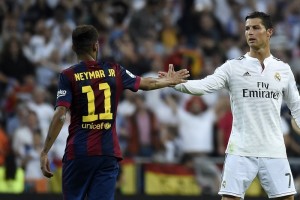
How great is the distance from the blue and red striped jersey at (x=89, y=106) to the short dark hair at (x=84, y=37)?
5.5 inches

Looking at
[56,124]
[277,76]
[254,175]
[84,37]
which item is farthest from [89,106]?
[277,76]

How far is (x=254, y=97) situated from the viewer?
8.92m

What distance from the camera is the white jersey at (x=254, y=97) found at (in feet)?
29.2

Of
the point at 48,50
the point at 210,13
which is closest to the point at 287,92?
the point at 48,50

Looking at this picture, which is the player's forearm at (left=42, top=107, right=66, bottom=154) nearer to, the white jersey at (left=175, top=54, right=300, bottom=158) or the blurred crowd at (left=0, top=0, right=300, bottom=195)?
the white jersey at (left=175, top=54, right=300, bottom=158)

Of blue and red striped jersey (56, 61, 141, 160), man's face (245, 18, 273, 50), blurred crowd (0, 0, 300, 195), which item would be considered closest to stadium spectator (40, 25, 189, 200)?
blue and red striped jersey (56, 61, 141, 160)

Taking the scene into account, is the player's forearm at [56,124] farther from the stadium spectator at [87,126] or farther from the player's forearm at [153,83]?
the player's forearm at [153,83]

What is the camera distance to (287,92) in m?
9.12

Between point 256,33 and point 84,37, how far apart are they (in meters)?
1.70

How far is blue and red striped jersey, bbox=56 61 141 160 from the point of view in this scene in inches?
328

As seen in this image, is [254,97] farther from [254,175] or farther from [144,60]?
[144,60]

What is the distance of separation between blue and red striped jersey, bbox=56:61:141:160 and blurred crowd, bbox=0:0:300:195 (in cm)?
557

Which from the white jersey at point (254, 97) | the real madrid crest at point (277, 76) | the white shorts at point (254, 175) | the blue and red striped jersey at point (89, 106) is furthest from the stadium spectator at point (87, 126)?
the real madrid crest at point (277, 76)

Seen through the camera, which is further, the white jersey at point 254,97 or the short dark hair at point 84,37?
the white jersey at point 254,97
